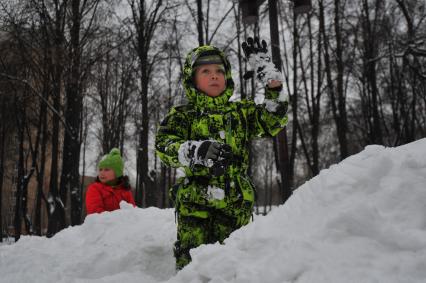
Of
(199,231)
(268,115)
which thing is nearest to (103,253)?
(199,231)

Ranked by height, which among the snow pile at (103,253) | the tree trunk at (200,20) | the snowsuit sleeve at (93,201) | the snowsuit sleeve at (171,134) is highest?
the tree trunk at (200,20)

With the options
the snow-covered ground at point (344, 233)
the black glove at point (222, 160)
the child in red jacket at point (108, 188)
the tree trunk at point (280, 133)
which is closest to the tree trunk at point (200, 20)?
the tree trunk at point (280, 133)

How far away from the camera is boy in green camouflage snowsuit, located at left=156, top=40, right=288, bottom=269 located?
268 cm

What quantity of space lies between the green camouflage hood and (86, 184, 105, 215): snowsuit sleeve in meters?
3.91

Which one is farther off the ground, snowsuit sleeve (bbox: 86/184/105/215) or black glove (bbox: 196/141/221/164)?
black glove (bbox: 196/141/221/164)

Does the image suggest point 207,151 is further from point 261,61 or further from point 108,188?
Result: point 108,188

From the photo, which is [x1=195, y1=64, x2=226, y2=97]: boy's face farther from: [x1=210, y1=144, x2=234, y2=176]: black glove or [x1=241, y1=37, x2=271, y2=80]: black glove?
[x1=210, y1=144, x2=234, y2=176]: black glove

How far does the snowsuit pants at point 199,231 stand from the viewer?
2684 mm

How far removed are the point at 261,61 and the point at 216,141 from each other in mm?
813

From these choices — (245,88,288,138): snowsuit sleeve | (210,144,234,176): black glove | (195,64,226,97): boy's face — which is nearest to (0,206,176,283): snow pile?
(210,144,234,176): black glove

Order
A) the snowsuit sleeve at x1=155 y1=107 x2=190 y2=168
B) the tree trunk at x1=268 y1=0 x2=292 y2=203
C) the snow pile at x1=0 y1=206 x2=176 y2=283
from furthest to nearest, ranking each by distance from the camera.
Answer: the tree trunk at x1=268 y1=0 x2=292 y2=203, the snow pile at x1=0 y1=206 x2=176 y2=283, the snowsuit sleeve at x1=155 y1=107 x2=190 y2=168

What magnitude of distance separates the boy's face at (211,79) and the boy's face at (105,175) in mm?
4036

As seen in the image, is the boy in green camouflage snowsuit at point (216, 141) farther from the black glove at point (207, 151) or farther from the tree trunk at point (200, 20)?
the tree trunk at point (200, 20)

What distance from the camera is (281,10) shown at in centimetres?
1228
